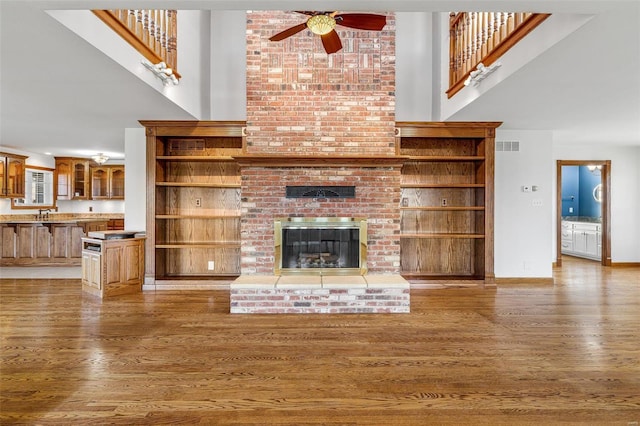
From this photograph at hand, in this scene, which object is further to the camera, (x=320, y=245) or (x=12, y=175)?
(x=12, y=175)

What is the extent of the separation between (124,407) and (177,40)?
383 centimetres

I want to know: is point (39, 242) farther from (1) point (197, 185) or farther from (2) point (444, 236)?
(2) point (444, 236)

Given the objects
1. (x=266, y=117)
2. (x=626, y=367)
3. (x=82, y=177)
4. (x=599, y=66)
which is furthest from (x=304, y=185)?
(x=82, y=177)

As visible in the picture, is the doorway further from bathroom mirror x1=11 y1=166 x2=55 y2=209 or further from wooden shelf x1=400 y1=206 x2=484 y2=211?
bathroom mirror x1=11 y1=166 x2=55 y2=209

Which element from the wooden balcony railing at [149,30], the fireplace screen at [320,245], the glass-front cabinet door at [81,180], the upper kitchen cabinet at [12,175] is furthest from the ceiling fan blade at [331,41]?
the glass-front cabinet door at [81,180]

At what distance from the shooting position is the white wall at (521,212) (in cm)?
541

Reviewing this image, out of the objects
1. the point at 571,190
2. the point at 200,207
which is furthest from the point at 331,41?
the point at 571,190

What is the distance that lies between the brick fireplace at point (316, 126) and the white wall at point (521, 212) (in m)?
1.98

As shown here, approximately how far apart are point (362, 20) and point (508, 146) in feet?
11.8

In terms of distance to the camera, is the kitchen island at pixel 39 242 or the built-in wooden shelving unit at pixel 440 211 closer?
the built-in wooden shelving unit at pixel 440 211

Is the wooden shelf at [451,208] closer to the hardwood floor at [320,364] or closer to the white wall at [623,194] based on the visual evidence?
the hardwood floor at [320,364]

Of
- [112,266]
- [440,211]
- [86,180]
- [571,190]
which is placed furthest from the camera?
[571,190]

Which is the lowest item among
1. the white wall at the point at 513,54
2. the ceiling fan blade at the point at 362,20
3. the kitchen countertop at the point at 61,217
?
the kitchen countertop at the point at 61,217

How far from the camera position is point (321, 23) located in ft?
9.18
